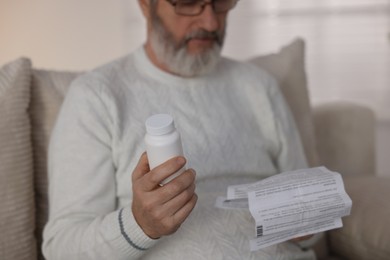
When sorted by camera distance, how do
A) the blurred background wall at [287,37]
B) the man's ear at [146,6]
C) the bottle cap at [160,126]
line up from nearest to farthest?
the bottle cap at [160,126] < the man's ear at [146,6] < the blurred background wall at [287,37]

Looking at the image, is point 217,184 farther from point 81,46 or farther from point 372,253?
point 81,46

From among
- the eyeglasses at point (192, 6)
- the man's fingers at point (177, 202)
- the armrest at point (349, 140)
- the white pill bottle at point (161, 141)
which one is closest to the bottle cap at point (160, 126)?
the white pill bottle at point (161, 141)

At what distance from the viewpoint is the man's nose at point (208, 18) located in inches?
39.3

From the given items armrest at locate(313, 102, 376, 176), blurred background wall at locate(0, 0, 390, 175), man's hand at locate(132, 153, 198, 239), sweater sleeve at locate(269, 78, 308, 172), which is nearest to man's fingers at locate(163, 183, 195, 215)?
man's hand at locate(132, 153, 198, 239)

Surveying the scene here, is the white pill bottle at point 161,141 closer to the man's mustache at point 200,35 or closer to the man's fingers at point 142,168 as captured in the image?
the man's fingers at point 142,168

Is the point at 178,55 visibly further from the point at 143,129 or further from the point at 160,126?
the point at 160,126

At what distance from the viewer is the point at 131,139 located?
0.98 meters

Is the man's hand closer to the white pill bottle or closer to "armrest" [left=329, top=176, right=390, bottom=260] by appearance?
the white pill bottle

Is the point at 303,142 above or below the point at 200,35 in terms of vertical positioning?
below

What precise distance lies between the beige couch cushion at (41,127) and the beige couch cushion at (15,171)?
56 millimetres

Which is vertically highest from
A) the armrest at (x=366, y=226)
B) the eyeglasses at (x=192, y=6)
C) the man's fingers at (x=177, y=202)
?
the eyeglasses at (x=192, y=6)

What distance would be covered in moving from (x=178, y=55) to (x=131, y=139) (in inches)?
8.5

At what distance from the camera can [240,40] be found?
213cm

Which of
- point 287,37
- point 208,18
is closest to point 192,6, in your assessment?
point 208,18
